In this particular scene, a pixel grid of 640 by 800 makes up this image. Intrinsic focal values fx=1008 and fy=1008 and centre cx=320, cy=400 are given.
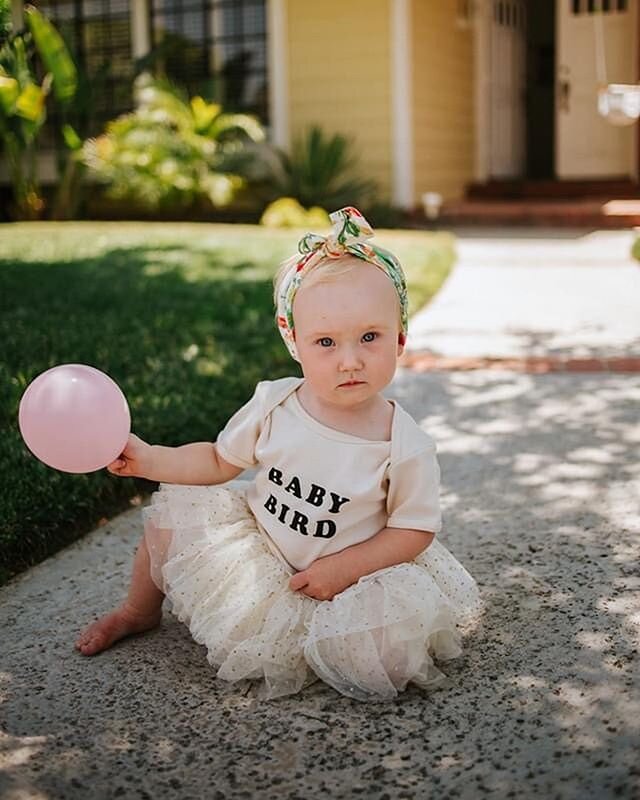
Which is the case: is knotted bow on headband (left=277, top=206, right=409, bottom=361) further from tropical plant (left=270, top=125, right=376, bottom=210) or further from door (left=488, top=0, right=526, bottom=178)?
door (left=488, top=0, right=526, bottom=178)

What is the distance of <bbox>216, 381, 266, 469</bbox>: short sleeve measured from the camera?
2240mm

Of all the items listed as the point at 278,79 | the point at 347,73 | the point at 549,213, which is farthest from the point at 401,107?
the point at 549,213

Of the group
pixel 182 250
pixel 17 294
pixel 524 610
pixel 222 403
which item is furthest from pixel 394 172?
pixel 524 610

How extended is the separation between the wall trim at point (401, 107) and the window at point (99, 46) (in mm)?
3507

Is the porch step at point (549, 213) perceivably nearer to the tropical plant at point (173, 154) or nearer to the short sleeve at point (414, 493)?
the tropical plant at point (173, 154)

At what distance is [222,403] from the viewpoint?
12.9 ft

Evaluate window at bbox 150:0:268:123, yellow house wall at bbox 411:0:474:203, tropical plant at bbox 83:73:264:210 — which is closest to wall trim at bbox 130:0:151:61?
window at bbox 150:0:268:123

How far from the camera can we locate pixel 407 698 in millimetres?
2023

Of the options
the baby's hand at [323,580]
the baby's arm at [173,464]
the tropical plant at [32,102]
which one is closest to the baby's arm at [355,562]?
the baby's hand at [323,580]

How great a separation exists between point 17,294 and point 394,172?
22.4 ft

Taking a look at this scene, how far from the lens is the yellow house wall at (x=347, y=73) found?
1205cm

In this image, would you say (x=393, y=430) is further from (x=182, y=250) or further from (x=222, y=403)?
(x=182, y=250)

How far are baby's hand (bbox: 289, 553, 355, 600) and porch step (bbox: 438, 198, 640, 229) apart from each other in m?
9.36

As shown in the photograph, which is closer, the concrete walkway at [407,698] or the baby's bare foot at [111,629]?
the concrete walkway at [407,698]
